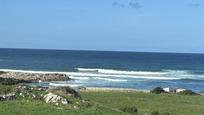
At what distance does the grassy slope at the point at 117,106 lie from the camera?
25333 millimetres

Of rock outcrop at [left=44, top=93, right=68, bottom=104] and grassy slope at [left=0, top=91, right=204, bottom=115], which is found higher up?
rock outcrop at [left=44, top=93, right=68, bottom=104]

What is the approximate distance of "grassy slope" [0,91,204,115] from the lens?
83.1ft

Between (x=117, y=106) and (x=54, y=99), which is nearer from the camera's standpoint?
(x=54, y=99)

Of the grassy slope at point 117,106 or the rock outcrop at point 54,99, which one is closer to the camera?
the grassy slope at point 117,106

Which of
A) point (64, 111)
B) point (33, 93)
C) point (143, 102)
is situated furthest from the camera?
point (143, 102)

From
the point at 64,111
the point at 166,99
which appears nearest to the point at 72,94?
the point at 64,111

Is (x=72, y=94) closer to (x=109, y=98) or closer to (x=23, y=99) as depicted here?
(x=23, y=99)

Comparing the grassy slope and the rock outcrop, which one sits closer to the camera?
the grassy slope

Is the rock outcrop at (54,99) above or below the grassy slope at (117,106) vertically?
above

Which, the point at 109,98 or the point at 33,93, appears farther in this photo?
the point at 109,98

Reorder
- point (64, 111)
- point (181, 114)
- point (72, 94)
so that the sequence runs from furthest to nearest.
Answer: point (181, 114), point (72, 94), point (64, 111)

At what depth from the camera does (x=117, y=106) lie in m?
40.8

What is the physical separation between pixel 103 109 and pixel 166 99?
22.9 metres

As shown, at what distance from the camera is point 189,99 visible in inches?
2025
